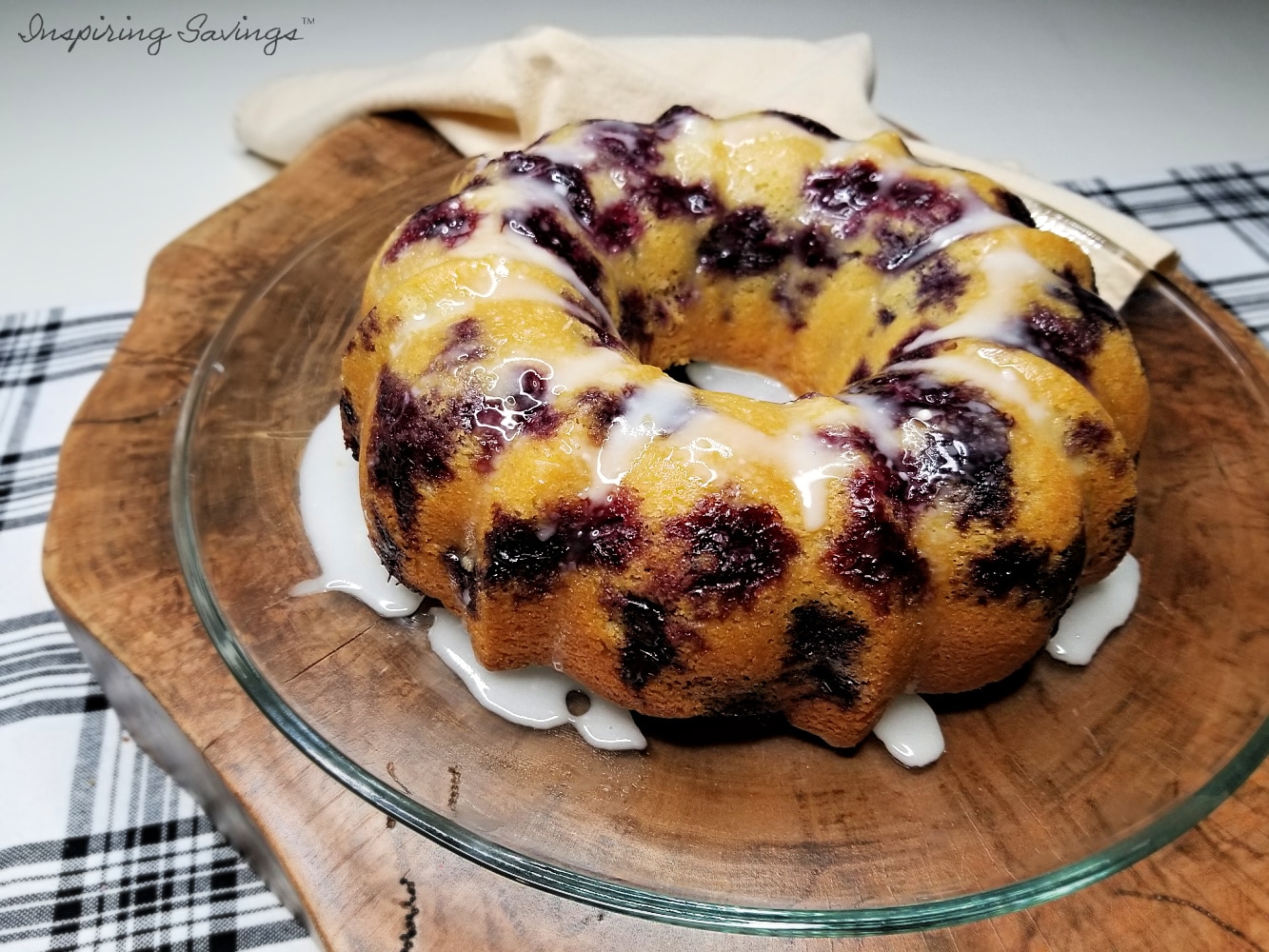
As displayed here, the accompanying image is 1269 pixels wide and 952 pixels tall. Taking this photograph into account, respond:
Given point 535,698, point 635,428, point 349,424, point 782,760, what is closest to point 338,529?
point 349,424

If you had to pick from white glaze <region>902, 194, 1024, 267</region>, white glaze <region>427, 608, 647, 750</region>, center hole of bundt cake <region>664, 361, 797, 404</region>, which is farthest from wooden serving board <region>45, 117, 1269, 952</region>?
center hole of bundt cake <region>664, 361, 797, 404</region>

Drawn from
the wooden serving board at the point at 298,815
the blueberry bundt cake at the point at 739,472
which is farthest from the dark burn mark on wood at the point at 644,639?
the wooden serving board at the point at 298,815

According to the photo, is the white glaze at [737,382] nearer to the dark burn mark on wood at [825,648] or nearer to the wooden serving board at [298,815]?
the dark burn mark on wood at [825,648]

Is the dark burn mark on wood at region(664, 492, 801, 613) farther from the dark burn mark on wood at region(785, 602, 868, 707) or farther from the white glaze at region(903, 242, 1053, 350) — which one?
the white glaze at region(903, 242, 1053, 350)

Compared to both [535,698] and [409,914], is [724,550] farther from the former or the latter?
[409,914]

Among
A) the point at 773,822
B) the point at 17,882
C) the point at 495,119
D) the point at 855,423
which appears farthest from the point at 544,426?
the point at 495,119

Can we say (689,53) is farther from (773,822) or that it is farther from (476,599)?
(773,822)

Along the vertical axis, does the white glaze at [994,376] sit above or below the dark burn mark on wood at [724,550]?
above
